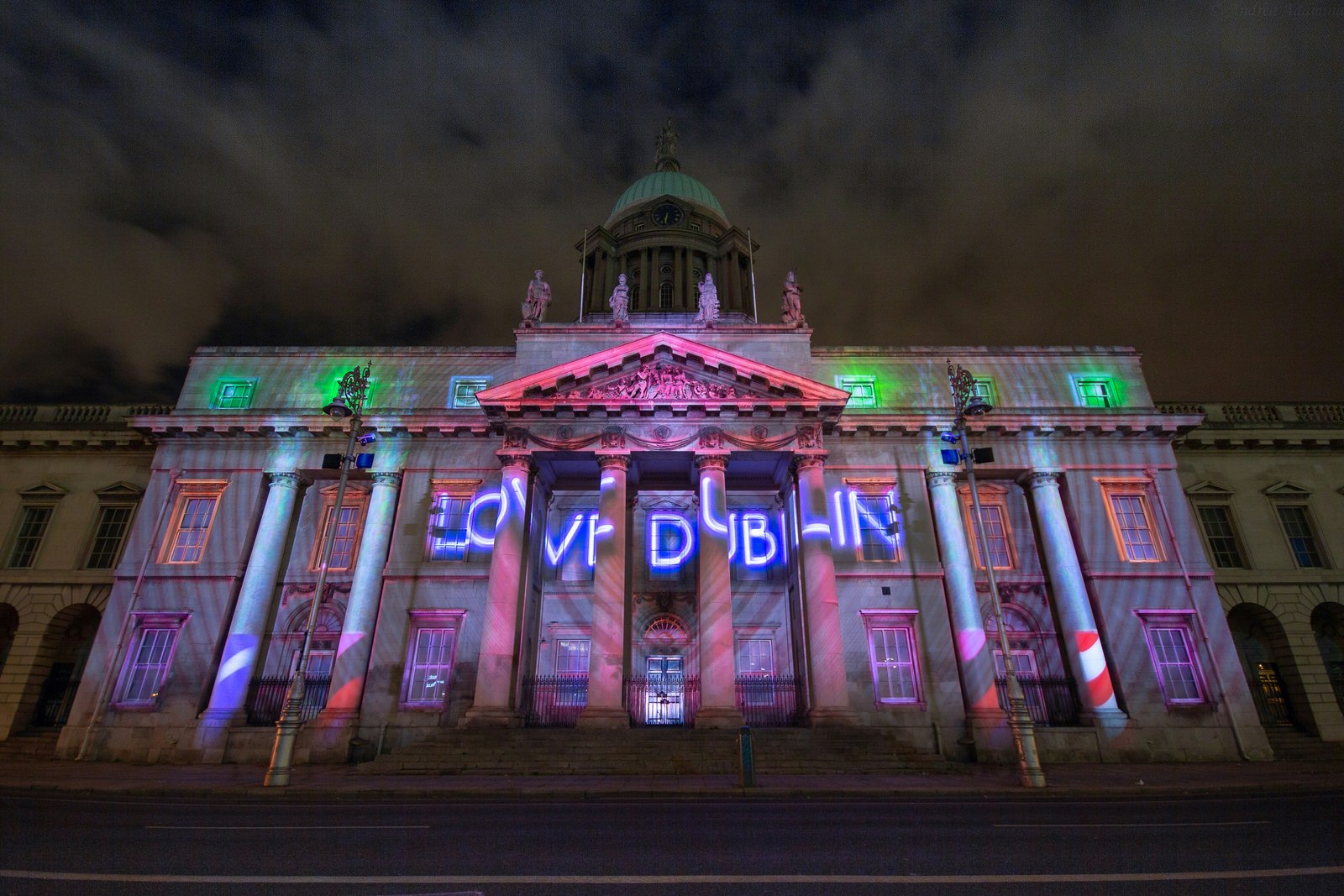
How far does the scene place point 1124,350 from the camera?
29.4 metres

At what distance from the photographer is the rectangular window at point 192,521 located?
84.1 ft

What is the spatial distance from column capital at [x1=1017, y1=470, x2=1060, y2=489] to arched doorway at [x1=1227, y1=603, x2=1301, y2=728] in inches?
343

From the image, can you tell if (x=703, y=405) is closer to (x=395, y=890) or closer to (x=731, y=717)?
(x=731, y=717)

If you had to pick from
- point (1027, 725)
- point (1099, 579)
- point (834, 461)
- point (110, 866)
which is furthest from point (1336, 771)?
point (110, 866)

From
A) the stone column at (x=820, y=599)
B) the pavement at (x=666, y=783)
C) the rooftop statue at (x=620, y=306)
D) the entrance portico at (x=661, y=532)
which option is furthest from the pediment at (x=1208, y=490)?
the rooftop statue at (x=620, y=306)

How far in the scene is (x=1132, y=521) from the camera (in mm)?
26000

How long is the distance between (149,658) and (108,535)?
7.76 metres

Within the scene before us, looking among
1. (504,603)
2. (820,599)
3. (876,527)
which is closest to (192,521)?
(504,603)

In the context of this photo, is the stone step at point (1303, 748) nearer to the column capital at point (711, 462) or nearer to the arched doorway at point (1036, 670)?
the arched doorway at point (1036, 670)

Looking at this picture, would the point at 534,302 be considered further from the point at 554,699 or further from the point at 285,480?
the point at 554,699

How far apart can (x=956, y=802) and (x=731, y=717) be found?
26.4 feet

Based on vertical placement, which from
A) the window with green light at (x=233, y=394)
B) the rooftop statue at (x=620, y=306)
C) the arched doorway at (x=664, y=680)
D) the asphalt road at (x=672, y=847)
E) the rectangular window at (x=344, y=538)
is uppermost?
the rooftop statue at (x=620, y=306)

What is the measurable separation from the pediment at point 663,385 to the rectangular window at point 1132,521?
483 inches

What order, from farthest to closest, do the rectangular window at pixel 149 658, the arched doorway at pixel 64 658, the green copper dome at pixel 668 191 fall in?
the green copper dome at pixel 668 191, the arched doorway at pixel 64 658, the rectangular window at pixel 149 658
